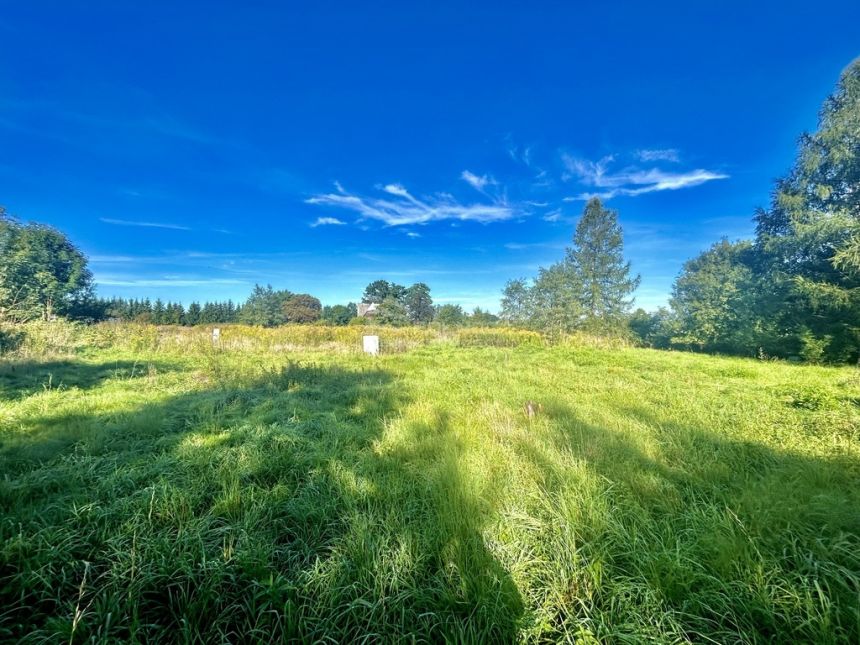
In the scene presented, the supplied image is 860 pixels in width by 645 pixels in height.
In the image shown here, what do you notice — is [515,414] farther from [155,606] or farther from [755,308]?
[755,308]

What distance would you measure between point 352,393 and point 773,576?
518 centimetres

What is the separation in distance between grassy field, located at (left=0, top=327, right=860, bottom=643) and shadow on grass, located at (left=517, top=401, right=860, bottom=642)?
14mm

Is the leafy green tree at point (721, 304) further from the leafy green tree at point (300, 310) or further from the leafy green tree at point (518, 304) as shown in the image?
the leafy green tree at point (300, 310)

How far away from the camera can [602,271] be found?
20125 millimetres

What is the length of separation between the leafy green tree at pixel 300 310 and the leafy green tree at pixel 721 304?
156 feet

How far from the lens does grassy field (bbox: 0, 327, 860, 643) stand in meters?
1.36

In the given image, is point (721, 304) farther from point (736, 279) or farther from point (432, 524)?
point (432, 524)

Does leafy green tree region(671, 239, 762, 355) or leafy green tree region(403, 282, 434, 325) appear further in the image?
leafy green tree region(403, 282, 434, 325)

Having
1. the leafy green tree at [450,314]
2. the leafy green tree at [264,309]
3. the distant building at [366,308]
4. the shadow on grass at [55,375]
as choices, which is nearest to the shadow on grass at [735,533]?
the shadow on grass at [55,375]

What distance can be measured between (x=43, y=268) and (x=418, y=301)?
36.1 meters

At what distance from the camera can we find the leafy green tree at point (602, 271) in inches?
780

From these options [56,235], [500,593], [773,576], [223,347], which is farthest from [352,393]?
[56,235]

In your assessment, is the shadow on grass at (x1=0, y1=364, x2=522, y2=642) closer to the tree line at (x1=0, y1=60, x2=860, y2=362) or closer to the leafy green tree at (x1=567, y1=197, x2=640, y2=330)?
the tree line at (x1=0, y1=60, x2=860, y2=362)

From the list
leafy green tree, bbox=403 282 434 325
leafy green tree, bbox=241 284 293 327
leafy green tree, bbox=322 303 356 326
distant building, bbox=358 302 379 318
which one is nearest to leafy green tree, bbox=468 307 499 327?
leafy green tree, bbox=403 282 434 325
